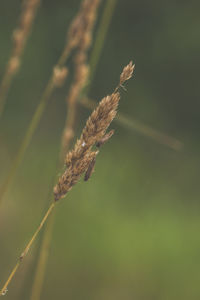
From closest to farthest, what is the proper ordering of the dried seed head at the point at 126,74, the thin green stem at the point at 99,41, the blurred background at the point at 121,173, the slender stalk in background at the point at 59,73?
1. the dried seed head at the point at 126,74
2. the slender stalk in background at the point at 59,73
3. the thin green stem at the point at 99,41
4. the blurred background at the point at 121,173

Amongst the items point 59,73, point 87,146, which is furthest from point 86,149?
point 59,73

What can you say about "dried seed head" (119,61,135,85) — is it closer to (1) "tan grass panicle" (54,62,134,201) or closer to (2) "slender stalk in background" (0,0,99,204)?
(1) "tan grass panicle" (54,62,134,201)

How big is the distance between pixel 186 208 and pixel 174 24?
2.20 meters

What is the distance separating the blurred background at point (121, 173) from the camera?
6.32 ft

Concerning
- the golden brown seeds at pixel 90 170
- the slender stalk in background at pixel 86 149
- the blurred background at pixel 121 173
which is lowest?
the blurred background at pixel 121 173

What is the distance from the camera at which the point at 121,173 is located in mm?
2498

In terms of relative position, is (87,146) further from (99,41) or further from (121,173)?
(121,173)

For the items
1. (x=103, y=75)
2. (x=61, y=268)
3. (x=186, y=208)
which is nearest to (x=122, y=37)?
(x=103, y=75)

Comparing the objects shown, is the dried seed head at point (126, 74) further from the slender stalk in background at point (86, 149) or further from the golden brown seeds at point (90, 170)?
the golden brown seeds at point (90, 170)

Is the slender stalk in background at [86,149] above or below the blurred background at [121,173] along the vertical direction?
above

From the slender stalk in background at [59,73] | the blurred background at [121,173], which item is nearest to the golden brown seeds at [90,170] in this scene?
the slender stalk in background at [59,73]

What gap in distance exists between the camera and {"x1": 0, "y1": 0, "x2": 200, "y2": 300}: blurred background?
6.32 feet

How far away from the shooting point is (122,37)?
15.1 ft

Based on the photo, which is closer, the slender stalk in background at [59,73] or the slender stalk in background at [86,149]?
the slender stalk in background at [86,149]
